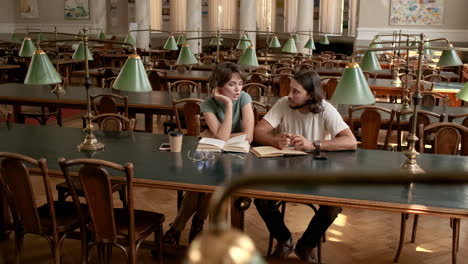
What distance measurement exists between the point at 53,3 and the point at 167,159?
18.9m

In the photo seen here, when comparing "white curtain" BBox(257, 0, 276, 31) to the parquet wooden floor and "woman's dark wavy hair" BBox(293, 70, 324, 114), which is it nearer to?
the parquet wooden floor

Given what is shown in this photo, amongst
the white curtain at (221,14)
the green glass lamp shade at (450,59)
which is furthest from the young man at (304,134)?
the white curtain at (221,14)

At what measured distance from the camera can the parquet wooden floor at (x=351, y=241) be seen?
3.38m

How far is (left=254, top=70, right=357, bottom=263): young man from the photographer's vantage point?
3.04 m

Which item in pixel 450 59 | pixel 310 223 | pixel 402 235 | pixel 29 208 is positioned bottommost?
pixel 402 235

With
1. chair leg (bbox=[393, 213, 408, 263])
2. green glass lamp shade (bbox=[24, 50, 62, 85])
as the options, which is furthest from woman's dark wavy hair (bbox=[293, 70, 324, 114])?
green glass lamp shade (bbox=[24, 50, 62, 85])

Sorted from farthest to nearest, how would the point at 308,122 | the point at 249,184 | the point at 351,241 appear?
the point at 351,241
the point at 308,122
the point at 249,184

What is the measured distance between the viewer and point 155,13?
20125 mm

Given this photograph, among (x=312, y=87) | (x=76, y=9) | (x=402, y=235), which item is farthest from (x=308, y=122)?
(x=76, y=9)

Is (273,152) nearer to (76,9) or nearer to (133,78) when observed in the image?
(133,78)

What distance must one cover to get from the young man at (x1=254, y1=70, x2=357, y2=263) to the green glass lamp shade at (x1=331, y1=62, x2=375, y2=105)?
0.51 meters

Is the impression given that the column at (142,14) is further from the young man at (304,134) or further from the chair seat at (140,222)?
the chair seat at (140,222)

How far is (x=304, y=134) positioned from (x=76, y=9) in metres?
18.0

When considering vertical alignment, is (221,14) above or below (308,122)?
above
